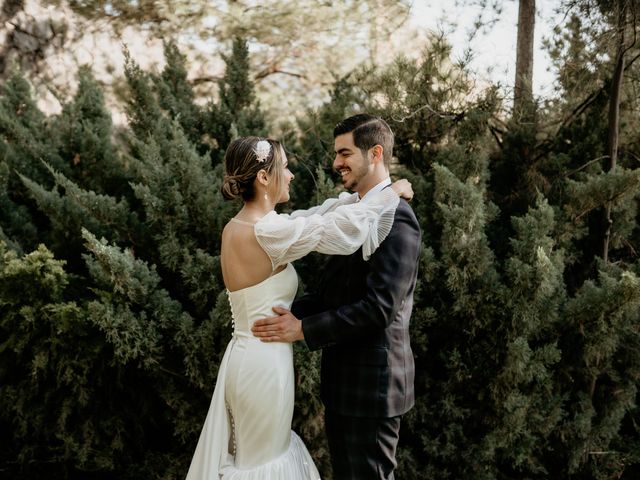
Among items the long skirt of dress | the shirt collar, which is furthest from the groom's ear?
the long skirt of dress

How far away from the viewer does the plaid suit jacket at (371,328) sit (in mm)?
2254

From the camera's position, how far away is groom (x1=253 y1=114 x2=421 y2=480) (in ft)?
7.43

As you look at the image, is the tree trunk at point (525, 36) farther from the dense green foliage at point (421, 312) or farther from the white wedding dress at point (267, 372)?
the white wedding dress at point (267, 372)

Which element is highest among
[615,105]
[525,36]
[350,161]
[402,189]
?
[525,36]

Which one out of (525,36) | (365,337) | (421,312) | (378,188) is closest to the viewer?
(365,337)

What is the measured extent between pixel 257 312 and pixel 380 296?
58 centimetres

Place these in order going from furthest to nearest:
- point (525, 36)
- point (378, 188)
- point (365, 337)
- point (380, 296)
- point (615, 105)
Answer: point (525, 36) → point (615, 105) → point (378, 188) → point (365, 337) → point (380, 296)

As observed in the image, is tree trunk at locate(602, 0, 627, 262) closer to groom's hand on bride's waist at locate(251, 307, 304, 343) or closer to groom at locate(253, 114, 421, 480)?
groom at locate(253, 114, 421, 480)

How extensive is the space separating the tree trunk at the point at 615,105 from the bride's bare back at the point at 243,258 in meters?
2.69

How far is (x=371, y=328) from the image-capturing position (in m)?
2.26

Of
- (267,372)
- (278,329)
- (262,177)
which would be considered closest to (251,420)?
(267,372)

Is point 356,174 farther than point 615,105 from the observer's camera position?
No

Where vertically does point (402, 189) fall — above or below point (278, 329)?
above

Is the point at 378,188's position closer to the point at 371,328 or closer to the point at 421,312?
the point at 371,328
